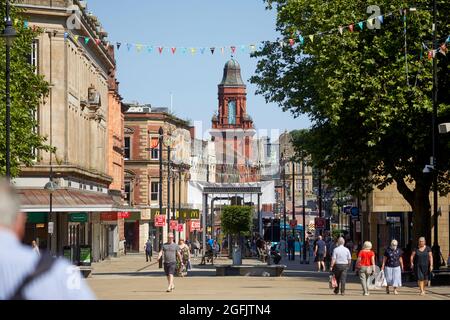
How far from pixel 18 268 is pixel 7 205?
18 centimetres

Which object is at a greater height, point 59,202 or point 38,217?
point 59,202

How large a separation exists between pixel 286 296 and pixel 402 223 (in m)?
34.3

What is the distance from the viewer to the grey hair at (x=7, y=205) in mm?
3107

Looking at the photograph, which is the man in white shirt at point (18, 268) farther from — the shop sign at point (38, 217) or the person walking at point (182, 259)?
the shop sign at point (38, 217)

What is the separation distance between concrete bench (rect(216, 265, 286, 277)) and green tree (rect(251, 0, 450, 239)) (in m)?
4.52

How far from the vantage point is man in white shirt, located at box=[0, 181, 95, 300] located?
121 inches

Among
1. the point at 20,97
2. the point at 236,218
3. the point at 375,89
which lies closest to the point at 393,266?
the point at 375,89

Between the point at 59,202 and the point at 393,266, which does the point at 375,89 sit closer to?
the point at 393,266

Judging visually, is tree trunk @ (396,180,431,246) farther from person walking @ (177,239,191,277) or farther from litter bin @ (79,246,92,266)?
litter bin @ (79,246,92,266)

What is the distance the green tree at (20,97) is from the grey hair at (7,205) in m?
34.1

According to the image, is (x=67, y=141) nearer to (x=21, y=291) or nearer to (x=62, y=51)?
(x=62, y=51)

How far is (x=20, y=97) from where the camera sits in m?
39.3
